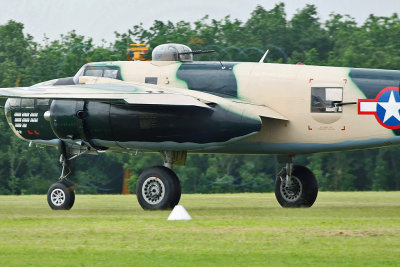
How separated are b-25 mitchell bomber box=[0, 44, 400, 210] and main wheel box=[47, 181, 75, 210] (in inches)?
3.1

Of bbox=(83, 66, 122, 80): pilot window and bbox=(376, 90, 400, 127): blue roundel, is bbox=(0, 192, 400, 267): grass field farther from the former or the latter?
bbox=(83, 66, 122, 80): pilot window

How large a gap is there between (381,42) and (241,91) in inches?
2703

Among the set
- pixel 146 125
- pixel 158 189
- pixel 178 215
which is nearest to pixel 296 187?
pixel 158 189

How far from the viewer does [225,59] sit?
80812 millimetres

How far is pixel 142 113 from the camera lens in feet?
93.1

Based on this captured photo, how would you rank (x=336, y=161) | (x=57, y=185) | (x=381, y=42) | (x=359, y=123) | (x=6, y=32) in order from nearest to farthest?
(x=359, y=123)
(x=57, y=185)
(x=336, y=161)
(x=381, y=42)
(x=6, y=32)

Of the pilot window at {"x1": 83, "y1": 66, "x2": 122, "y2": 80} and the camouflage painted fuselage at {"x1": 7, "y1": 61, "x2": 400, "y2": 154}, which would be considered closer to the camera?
the camouflage painted fuselage at {"x1": 7, "y1": 61, "x2": 400, "y2": 154}

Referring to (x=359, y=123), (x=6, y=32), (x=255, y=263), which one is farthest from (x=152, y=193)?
(x=6, y=32)

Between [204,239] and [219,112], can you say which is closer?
[204,239]

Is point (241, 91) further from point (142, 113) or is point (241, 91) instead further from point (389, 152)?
point (389, 152)

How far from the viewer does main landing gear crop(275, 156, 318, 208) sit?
31031 millimetres

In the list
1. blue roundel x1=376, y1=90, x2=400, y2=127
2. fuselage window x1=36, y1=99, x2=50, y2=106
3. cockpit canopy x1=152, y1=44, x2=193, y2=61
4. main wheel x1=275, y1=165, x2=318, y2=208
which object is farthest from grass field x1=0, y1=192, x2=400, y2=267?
cockpit canopy x1=152, y1=44, x2=193, y2=61

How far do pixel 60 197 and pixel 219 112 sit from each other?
Answer: 7020 millimetres

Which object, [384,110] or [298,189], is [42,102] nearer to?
[298,189]
